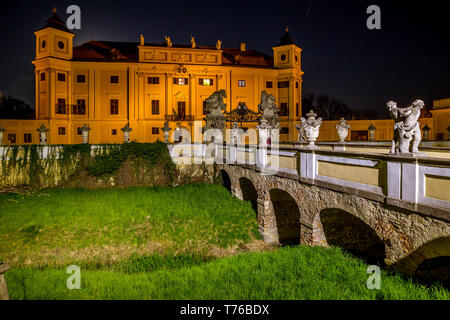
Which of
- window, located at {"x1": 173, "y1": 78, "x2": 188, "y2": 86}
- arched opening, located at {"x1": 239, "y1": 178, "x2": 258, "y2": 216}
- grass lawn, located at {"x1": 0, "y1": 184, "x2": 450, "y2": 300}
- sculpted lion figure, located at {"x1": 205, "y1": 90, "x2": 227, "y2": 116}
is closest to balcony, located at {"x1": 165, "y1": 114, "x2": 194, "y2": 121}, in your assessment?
window, located at {"x1": 173, "y1": 78, "x2": 188, "y2": 86}

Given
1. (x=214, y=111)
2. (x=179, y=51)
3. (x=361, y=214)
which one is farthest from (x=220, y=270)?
(x=179, y=51)

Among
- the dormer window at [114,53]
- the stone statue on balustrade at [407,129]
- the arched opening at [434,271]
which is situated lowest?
the arched opening at [434,271]

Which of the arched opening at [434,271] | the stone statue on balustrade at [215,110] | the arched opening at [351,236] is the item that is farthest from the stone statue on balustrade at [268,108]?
the arched opening at [434,271]

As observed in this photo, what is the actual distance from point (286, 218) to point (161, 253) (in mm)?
5491

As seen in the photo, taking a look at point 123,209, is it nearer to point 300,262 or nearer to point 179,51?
point 300,262

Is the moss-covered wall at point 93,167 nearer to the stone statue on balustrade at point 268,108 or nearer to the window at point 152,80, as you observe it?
the stone statue on balustrade at point 268,108

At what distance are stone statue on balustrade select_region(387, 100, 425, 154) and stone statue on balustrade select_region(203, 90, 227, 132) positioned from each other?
14665 mm

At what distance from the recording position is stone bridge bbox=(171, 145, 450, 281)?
537 cm

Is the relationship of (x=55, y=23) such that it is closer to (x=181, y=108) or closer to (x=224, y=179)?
(x=181, y=108)

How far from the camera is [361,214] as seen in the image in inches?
275

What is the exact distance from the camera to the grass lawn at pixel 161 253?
6797 mm

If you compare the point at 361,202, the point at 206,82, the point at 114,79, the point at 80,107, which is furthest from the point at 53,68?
the point at 361,202

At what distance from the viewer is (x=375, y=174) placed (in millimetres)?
6660

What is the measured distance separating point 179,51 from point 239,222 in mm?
30818
